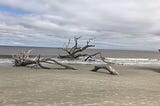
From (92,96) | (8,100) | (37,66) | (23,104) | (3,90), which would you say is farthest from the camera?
(37,66)

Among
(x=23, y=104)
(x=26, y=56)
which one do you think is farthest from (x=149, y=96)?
(x=26, y=56)

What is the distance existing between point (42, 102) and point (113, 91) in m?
3.82

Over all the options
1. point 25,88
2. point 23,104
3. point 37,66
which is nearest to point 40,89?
point 25,88

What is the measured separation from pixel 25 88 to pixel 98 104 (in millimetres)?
4330

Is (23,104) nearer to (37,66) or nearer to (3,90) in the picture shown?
(3,90)

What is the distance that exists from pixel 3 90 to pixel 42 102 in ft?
10.3

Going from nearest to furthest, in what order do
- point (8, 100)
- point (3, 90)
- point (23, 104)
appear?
point (23, 104) → point (8, 100) → point (3, 90)

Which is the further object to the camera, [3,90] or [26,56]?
[26,56]

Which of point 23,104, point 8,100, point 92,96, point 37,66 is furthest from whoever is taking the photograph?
point 37,66

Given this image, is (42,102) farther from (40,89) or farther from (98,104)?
(40,89)

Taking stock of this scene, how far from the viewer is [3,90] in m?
12.2

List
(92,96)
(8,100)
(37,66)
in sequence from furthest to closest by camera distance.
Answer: (37,66)
(92,96)
(8,100)

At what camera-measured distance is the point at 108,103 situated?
9.78 metres

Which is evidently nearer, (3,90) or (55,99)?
(55,99)
